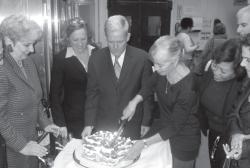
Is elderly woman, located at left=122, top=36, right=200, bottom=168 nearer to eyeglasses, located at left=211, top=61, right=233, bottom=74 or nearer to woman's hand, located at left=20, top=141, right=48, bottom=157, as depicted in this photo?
eyeglasses, located at left=211, top=61, right=233, bottom=74

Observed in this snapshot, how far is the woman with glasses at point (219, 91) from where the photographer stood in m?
1.85

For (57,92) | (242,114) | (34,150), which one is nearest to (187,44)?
(57,92)

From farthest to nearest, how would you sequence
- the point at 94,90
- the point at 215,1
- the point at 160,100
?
the point at 215,1, the point at 94,90, the point at 160,100

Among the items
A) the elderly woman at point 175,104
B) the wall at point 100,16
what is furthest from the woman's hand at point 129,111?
the wall at point 100,16

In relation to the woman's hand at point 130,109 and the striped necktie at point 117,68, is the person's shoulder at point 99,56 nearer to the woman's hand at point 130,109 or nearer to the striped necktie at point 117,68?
the striped necktie at point 117,68

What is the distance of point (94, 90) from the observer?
6.64 feet

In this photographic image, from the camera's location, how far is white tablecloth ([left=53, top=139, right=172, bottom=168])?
→ 5.00 feet

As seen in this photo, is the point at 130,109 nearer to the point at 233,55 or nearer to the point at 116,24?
the point at 116,24

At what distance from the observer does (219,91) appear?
1949 mm

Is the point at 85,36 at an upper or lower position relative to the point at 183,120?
upper

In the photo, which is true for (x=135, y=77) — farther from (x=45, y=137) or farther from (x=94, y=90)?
(x=45, y=137)

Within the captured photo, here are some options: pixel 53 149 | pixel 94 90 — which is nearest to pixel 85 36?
pixel 94 90

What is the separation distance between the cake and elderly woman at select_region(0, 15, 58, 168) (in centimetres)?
20

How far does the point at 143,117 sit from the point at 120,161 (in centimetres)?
63
